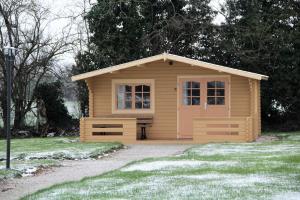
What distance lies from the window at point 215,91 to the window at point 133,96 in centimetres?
195

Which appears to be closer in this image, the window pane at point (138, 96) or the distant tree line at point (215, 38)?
the window pane at point (138, 96)

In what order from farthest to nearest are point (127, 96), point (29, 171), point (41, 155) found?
1. point (127, 96)
2. point (41, 155)
3. point (29, 171)

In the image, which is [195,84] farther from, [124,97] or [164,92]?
[124,97]

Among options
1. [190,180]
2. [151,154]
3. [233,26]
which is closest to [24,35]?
[233,26]

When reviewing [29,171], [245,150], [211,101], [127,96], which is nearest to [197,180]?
[29,171]

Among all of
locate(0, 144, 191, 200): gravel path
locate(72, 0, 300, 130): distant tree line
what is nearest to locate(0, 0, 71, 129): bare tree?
locate(72, 0, 300, 130): distant tree line

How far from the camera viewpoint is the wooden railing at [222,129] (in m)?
19.2

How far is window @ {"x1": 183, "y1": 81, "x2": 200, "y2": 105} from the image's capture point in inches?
818

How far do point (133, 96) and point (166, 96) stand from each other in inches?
44.5

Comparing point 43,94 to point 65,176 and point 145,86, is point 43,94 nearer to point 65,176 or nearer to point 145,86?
point 145,86

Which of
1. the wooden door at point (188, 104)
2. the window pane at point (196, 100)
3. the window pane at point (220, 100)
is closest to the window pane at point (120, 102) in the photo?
the wooden door at point (188, 104)

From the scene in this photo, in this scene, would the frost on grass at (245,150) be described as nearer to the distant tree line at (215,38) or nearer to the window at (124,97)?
the window at (124,97)

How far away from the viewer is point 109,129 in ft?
65.5

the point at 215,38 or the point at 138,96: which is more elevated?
the point at 215,38
